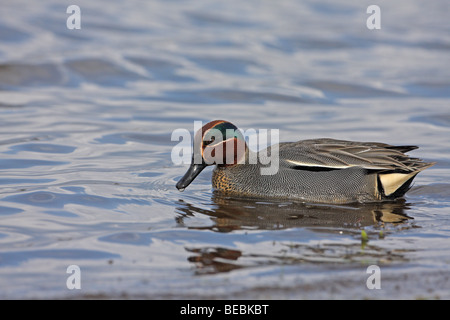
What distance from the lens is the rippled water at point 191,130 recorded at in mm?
5320

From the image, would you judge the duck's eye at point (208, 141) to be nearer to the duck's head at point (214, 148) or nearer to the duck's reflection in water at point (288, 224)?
the duck's head at point (214, 148)

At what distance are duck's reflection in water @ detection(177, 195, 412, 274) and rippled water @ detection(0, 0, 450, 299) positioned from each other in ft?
0.08

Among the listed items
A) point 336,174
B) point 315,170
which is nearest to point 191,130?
point 315,170

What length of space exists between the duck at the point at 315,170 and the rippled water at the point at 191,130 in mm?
174

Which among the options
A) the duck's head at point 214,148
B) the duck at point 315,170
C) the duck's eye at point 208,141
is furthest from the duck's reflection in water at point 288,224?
the duck's eye at point 208,141

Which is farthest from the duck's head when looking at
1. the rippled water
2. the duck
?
the rippled water

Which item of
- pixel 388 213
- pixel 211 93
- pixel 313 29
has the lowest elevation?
pixel 388 213

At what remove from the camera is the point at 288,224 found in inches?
262

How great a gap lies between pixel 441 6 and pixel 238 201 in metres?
14.9

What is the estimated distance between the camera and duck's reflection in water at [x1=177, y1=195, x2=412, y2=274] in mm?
5566

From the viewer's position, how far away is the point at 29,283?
198 inches

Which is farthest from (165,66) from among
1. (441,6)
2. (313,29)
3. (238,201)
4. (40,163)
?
(441,6)

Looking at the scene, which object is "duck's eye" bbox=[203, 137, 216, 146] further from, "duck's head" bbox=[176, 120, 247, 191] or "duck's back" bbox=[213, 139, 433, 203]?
"duck's back" bbox=[213, 139, 433, 203]
